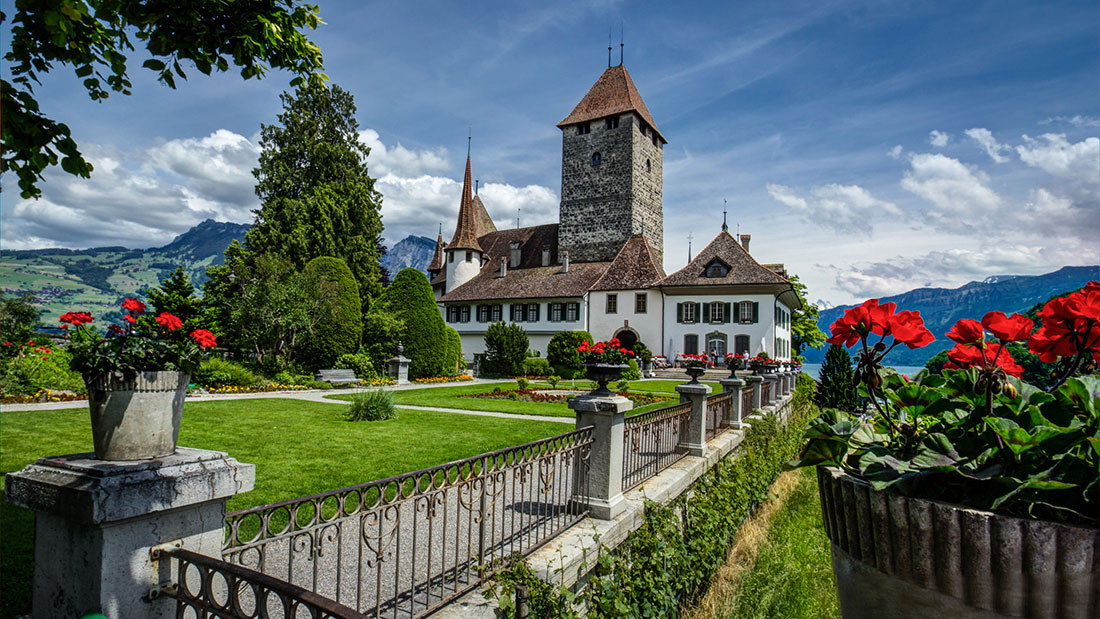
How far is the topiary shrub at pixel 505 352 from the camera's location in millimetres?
30766

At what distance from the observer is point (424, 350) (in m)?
25.7

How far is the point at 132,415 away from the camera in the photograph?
2514 mm

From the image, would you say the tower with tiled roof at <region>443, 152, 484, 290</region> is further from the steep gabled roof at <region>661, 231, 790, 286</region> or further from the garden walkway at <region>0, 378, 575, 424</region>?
the garden walkway at <region>0, 378, 575, 424</region>

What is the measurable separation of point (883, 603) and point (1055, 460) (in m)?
0.56

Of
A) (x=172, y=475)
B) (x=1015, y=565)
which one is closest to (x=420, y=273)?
(x=172, y=475)

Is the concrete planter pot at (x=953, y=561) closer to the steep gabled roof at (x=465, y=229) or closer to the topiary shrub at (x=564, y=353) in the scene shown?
the topiary shrub at (x=564, y=353)

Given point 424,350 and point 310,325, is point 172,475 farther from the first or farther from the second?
point 424,350

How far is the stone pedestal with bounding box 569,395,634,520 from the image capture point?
5.32 meters

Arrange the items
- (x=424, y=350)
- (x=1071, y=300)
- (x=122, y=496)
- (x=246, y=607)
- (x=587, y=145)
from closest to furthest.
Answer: (x=1071, y=300) < (x=122, y=496) < (x=246, y=607) < (x=424, y=350) < (x=587, y=145)

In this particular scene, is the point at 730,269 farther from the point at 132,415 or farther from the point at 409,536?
the point at 132,415

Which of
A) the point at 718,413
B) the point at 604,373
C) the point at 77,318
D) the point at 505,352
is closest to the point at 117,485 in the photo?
the point at 604,373

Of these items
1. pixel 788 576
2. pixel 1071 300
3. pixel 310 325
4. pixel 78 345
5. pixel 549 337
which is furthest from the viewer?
pixel 549 337

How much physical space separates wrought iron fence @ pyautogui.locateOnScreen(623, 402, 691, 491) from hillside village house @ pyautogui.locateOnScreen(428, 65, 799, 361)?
90.2 feet

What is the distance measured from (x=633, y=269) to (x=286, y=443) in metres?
31.8
